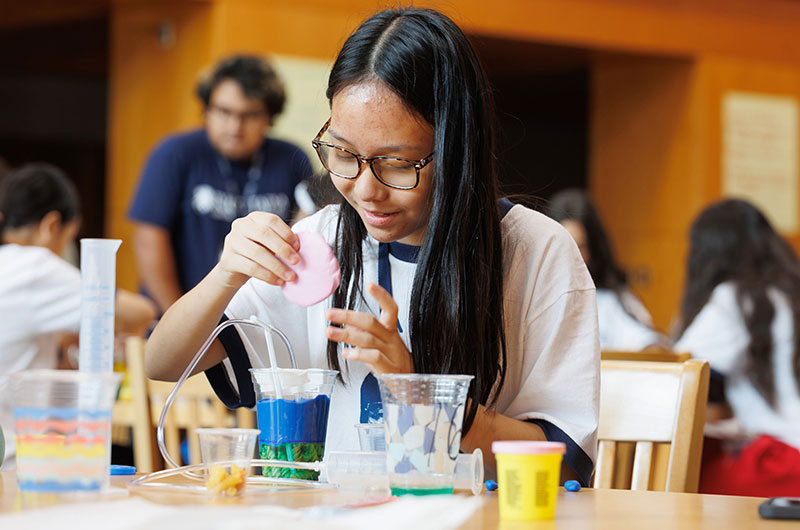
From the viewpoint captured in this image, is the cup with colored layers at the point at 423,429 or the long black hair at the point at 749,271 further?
the long black hair at the point at 749,271

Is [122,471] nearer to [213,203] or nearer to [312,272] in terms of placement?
[312,272]

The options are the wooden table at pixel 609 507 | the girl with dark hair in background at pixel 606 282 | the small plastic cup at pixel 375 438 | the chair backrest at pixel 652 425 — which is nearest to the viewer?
the wooden table at pixel 609 507

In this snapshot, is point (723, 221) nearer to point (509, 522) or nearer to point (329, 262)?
point (329, 262)

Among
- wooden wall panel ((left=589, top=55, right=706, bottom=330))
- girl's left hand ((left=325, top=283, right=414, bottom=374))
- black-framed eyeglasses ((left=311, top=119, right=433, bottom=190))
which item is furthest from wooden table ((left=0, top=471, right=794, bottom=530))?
wooden wall panel ((left=589, top=55, right=706, bottom=330))

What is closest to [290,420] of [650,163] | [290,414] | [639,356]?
[290,414]

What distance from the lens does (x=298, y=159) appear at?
364 cm

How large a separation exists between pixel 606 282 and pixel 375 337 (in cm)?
305

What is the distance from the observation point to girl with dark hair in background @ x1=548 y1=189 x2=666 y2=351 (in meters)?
4.00

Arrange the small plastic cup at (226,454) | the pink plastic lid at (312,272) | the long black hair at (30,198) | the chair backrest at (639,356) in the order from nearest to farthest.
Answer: the small plastic cup at (226,454) → the pink plastic lid at (312,272) → the chair backrest at (639,356) → the long black hair at (30,198)

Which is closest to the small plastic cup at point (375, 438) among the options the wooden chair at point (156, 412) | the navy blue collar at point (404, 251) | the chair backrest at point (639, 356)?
the navy blue collar at point (404, 251)

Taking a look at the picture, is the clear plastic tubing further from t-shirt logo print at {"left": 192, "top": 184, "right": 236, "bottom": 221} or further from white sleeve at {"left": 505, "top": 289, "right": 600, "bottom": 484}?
t-shirt logo print at {"left": 192, "top": 184, "right": 236, "bottom": 221}

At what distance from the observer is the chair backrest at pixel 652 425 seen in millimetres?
1482

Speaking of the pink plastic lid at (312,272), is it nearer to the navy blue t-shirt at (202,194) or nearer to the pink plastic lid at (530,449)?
the pink plastic lid at (530,449)

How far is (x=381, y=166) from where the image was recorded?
1357 millimetres
